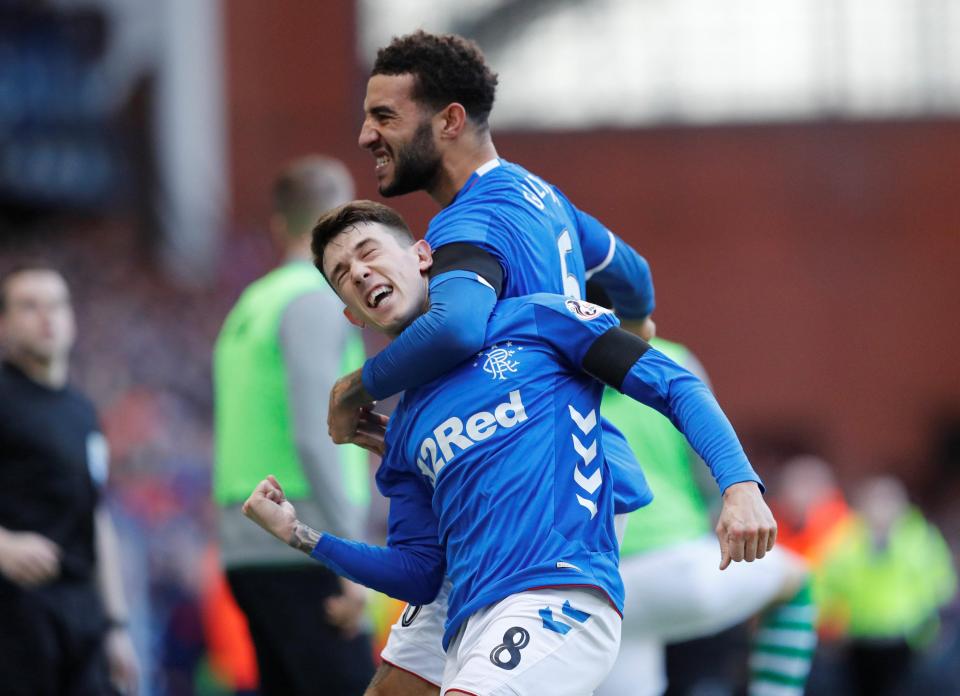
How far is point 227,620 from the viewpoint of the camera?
1150 cm

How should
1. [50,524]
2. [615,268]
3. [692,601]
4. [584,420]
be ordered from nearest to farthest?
[584,420], [615,268], [692,601], [50,524]

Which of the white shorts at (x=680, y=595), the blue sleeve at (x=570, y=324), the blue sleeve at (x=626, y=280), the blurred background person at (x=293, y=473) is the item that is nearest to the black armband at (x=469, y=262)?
the blue sleeve at (x=570, y=324)

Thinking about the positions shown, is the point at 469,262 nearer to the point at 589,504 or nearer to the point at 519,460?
the point at 519,460

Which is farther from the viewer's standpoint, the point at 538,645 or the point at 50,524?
the point at 50,524

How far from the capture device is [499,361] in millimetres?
3637

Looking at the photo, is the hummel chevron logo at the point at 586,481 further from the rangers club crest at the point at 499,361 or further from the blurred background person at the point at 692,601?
the blurred background person at the point at 692,601

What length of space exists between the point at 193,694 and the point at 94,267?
8.81 meters

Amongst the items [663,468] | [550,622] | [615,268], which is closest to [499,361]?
[550,622]

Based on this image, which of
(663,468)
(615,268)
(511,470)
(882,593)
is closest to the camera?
(511,470)

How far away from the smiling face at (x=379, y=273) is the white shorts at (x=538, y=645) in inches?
29.3

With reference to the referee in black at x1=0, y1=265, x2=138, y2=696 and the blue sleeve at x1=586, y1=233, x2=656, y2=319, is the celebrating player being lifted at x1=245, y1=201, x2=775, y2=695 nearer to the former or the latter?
the blue sleeve at x1=586, y1=233, x2=656, y2=319

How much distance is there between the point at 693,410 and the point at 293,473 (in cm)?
216

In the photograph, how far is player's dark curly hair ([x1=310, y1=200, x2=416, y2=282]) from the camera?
378 cm

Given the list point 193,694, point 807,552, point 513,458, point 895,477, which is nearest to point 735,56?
point 895,477
